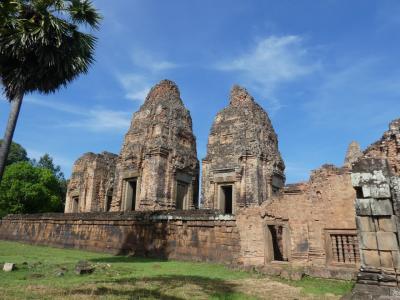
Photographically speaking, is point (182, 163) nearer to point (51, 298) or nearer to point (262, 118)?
point (262, 118)

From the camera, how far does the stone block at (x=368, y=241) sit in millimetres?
4945

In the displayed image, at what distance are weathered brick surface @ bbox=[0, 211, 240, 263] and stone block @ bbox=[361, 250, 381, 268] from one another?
6.06 meters

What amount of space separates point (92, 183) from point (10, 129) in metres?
16.7

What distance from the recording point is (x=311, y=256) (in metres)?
9.80

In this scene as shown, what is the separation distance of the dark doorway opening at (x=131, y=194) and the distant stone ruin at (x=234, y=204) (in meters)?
0.07

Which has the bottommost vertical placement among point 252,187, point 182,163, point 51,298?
point 51,298

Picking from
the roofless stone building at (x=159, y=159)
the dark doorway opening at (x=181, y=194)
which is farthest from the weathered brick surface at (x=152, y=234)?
the dark doorway opening at (x=181, y=194)

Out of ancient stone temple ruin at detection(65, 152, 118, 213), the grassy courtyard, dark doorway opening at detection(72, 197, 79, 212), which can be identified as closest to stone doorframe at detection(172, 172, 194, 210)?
ancient stone temple ruin at detection(65, 152, 118, 213)

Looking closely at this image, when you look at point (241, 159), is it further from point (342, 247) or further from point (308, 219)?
point (342, 247)

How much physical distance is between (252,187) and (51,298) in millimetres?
12140

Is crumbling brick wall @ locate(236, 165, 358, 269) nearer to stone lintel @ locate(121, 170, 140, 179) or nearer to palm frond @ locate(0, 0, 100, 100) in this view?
palm frond @ locate(0, 0, 100, 100)

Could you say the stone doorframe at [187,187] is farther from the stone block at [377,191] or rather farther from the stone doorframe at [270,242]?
the stone block at [377,191]

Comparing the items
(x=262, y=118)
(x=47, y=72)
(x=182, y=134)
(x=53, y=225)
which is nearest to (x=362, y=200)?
(x=47, y=72)

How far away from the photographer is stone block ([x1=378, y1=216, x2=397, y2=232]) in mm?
4898
